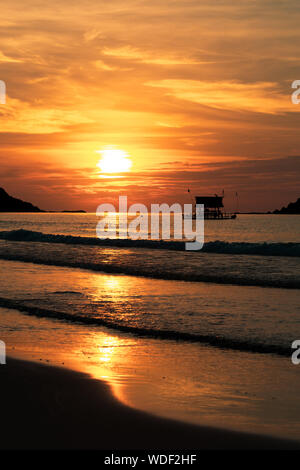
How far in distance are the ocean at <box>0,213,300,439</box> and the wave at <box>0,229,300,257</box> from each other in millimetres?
16107

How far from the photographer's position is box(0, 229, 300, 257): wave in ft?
133

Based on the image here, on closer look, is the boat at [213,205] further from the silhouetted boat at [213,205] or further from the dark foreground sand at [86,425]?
the dark foreground sand at [86,425]

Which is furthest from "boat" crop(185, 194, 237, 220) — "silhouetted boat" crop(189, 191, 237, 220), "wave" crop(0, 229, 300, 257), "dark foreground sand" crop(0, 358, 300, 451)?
"dark foreground sand" crop(0, 358, 300, 451)

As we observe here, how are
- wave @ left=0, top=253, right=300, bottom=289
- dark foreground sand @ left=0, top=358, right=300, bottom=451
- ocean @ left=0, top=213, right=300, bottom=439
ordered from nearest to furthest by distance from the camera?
1. dark foreground sand @ left=0, top=358, right=300, bottom=451
2. ocean @ left=0, top=213, right=300, bottom=439
3. wave @ left=0, top=253, right=300, bottom=289

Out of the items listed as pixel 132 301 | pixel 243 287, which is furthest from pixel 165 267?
pixel 132 301

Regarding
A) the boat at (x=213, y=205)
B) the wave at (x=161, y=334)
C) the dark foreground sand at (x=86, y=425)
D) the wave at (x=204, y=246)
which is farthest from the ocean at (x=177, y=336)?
the boat at (x=213, y=205)

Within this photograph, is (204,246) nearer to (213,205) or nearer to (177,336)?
(177,336)

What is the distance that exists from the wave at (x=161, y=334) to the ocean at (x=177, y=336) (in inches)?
0.9

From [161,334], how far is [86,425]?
17.6 feet

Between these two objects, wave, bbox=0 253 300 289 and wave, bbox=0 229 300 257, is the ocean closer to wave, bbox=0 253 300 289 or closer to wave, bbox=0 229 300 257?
wave, bbox=0 253 300 289

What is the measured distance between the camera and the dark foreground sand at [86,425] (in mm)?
6047

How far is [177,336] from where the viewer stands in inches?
456

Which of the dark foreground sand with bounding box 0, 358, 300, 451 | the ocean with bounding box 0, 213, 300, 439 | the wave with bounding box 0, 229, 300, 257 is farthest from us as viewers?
the wave with bounding box 0, 229, 300, 257

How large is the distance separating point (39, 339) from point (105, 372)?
9.83 ft
